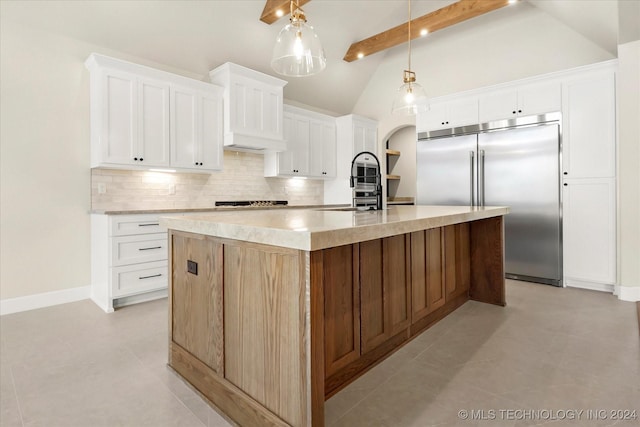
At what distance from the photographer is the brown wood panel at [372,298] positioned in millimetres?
1900

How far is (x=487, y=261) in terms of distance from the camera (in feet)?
10.9

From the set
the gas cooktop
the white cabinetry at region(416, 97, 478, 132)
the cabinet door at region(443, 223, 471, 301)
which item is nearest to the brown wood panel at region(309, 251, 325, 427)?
the cabinet door at region(443, 223, 471, 301)

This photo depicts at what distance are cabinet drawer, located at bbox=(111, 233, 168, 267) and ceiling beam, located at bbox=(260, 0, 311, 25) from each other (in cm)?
293

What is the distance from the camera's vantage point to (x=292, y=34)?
2.06 meters

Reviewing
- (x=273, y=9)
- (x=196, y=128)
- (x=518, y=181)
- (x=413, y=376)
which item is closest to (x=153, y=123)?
(x=196, y=128)

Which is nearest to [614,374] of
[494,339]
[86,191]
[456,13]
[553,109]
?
[494,339]

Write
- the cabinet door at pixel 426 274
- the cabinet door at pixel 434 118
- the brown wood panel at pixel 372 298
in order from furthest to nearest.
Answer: the cabinet door at pixel 434 118, the cabinet door at pixel 426 274, the brown wood panel at pixel 372 298

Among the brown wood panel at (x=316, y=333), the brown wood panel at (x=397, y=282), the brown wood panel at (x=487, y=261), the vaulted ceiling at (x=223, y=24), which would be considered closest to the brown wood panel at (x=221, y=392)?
the brown wood panel at (x=316, y=333)

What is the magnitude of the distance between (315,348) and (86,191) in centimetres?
361

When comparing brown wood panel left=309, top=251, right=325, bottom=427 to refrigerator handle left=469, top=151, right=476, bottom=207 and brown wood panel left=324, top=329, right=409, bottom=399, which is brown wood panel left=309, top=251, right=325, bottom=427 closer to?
brown wood panel left=324, top=329, right=409, bottom=399

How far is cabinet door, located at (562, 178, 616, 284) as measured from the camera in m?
3.68

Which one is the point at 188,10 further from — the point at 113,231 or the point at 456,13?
the point at 456,13

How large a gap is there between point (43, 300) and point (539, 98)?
588 cm

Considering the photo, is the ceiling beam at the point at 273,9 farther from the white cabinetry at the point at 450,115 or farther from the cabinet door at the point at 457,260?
the cabinet door at the point at 457,260
